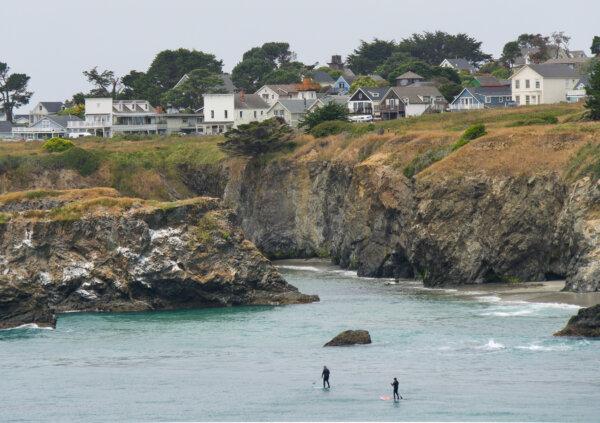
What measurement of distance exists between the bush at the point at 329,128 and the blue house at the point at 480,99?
30.1 metres

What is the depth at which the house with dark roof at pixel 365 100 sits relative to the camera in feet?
635

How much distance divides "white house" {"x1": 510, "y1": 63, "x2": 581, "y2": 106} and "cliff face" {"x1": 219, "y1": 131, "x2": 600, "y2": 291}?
48.3 m

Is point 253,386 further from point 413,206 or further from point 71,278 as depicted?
point 413,206

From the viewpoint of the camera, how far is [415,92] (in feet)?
618

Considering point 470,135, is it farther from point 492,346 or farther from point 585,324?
point 492,346

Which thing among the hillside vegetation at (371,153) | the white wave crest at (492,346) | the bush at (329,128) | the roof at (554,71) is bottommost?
the white wave crest at (492,346)

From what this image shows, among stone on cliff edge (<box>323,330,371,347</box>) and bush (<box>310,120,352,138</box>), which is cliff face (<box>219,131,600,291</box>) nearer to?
bush (<box>310,120,352,138</box>)

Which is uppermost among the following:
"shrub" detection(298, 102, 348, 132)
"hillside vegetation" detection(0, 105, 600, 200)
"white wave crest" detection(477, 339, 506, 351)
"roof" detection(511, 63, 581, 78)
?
"roof" detection(511, 63, 581, 78)

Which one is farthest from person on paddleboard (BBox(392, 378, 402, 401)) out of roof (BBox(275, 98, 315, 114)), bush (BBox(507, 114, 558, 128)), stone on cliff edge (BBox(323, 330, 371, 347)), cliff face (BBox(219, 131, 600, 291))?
roof (BBox(275, 98, 315, 114))

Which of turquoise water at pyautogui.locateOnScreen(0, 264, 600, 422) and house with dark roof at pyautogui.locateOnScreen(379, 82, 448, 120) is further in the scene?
house with dark roof at pyautogui.locateOnScreen(379, 82, 448, 120)

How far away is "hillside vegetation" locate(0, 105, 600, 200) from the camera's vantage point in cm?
11856

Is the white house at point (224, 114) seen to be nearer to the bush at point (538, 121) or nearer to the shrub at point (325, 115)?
the shrub at point (325, 115)

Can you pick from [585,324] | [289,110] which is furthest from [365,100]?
[585,324]

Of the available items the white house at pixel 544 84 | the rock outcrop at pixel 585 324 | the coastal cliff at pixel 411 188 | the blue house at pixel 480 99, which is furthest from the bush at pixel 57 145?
the rock outcrop at pixel 585 324
